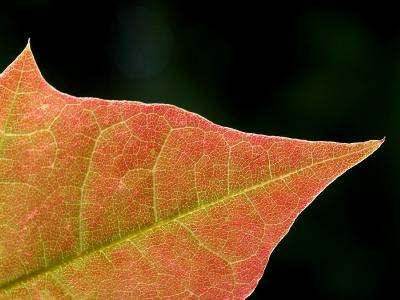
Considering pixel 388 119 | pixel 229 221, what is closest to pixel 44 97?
pixel 229 221

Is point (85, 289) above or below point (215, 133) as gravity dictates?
below

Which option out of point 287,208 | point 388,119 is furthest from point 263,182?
point 388,119

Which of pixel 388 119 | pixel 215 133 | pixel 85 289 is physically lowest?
pixel 388 119

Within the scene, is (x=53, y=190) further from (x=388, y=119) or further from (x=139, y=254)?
(x=388, y=119)

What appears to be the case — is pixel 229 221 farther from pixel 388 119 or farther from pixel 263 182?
pixel 388 119

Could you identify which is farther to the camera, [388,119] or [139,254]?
[388,119]

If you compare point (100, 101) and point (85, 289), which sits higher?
point (100, 101)
